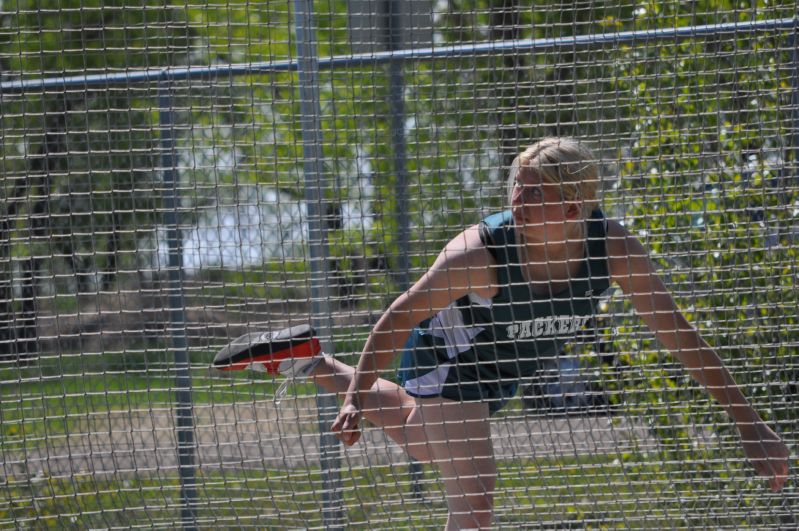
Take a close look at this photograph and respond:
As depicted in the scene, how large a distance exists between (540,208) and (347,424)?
76cm

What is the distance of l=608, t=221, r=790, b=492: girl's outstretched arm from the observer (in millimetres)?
2650

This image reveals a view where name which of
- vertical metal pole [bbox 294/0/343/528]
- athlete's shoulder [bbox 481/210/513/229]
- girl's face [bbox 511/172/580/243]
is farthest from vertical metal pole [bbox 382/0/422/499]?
girl's face [bbox 511/172/580/243]

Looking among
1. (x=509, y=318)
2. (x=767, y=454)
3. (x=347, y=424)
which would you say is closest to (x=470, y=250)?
(x=509, y=318)

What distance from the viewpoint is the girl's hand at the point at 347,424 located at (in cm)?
254

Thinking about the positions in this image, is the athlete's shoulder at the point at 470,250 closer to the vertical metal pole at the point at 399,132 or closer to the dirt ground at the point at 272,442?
the dirt ground at the point at 272,442

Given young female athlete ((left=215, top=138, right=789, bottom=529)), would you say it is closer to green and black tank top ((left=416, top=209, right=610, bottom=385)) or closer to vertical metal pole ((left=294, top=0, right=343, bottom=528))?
green and black tank top ((left=416, top=209, right=610, bottom=385))

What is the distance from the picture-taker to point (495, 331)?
9.25 feet

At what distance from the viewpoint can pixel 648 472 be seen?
11.2 ft

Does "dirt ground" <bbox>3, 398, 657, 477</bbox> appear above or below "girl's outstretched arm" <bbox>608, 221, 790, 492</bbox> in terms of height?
below

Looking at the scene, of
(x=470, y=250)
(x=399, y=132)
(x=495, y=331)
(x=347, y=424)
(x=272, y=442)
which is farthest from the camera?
(x=272, y=442)

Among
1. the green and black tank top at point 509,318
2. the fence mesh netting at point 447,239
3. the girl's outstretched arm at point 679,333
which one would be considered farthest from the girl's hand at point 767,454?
the green and black tank top at point 509,318

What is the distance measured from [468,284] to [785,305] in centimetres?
100

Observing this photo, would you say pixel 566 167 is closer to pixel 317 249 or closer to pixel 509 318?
pixel 509 318

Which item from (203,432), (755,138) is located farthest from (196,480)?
(755,138)
